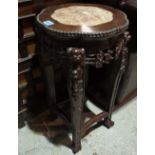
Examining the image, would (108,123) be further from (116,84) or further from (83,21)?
(83,21)

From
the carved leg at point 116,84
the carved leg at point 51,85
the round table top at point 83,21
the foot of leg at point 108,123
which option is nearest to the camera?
the round table top at point 83,21

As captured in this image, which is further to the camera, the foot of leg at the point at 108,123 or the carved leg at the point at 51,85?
the foot of leg at the point at 108,123

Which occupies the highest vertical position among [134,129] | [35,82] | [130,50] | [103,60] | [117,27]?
[117,27]

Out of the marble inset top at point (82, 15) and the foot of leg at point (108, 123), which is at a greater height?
the marble inset top at point (82, 15)

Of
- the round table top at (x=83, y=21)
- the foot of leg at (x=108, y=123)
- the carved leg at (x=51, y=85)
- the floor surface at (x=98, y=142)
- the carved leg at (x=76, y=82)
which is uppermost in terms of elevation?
the round table top at (x=83, y=21)

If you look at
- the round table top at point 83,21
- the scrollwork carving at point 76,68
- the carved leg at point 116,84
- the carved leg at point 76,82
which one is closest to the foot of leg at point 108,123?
the carved leg at point 116,84

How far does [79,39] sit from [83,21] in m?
0.10

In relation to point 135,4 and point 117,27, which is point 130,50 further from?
point 117,27

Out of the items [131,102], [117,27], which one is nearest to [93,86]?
[131,102]

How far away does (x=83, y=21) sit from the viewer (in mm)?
847

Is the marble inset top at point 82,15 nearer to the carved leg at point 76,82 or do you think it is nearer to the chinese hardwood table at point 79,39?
the chinese hardwood table at point 79,39

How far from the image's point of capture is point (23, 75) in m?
1.18

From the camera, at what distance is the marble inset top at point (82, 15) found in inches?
33.2

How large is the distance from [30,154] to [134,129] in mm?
578
